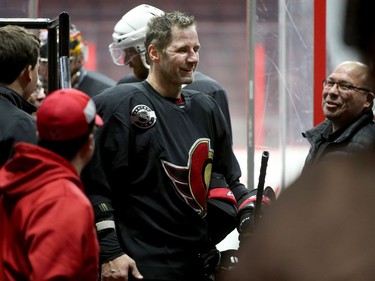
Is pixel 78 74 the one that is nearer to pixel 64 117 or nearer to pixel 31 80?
pixel 31 80

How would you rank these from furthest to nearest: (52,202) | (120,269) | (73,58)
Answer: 1. (73,58)
2. (120,269)
3. (52,202)

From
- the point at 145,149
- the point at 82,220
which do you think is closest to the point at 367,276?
the point at 82,220

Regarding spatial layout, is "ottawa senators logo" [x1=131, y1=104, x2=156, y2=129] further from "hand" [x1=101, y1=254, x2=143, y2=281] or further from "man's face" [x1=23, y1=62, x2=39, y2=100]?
"hand" [x1=101, y1=254, x2=143, y2=281]

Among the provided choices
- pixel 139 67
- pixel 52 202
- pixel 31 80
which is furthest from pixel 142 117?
pixel 52 202

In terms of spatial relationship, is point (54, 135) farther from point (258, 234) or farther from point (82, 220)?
point (258, 234)

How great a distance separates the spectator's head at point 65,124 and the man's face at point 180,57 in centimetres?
111

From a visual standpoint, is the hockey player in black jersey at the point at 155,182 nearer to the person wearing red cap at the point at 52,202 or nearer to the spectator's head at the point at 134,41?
the spectator's head at the point at 134,41

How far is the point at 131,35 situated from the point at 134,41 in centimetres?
5

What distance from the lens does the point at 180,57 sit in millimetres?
3580

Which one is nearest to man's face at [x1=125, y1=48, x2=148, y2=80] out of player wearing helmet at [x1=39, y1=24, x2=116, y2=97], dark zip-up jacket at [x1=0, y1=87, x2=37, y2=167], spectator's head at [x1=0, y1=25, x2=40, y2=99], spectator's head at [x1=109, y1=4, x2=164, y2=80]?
spectator's head at [x1=109, y1=4, x2=164, y2=80]

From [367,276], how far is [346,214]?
0.05 metres

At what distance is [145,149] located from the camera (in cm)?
340

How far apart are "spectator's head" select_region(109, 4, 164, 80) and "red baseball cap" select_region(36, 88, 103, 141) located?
6.18ft

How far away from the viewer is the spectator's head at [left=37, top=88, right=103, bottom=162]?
7.83ft
